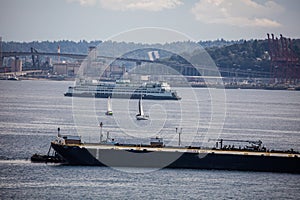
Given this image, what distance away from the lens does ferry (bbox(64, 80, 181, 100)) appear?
92375 mm

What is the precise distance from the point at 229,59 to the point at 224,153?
424 feet

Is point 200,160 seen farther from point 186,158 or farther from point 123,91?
point 123,91

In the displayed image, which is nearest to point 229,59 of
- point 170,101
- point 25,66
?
point 25,66

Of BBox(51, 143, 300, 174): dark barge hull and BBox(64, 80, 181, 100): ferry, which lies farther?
BBox(64, 80, 181, 100): ferry

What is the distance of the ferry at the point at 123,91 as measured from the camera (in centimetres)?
9238

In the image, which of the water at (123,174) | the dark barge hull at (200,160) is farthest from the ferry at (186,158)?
the water at (123,174)

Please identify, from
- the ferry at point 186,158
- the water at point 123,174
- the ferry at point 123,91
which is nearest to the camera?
the water at point 123,174

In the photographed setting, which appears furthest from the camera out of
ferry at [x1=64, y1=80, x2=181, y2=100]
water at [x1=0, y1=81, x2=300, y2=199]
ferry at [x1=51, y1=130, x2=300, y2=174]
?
ferry at [x1=64, y1=80, x2=181, y2=100]

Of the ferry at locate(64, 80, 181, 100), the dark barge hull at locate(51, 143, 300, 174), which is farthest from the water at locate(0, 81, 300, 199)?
the ferry at locate(64, 80, 181, 100)

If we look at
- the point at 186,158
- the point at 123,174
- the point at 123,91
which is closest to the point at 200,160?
the point at 186,158

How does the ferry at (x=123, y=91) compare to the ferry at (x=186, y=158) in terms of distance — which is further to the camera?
the ferry at (x=123, y=91)

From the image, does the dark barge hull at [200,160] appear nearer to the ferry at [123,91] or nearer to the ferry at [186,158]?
the ferry at [186,158]

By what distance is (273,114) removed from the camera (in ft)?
229

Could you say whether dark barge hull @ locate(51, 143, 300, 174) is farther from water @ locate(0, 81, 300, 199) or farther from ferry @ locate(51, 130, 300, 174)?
water @ locate(0, 81, 300, 199)
